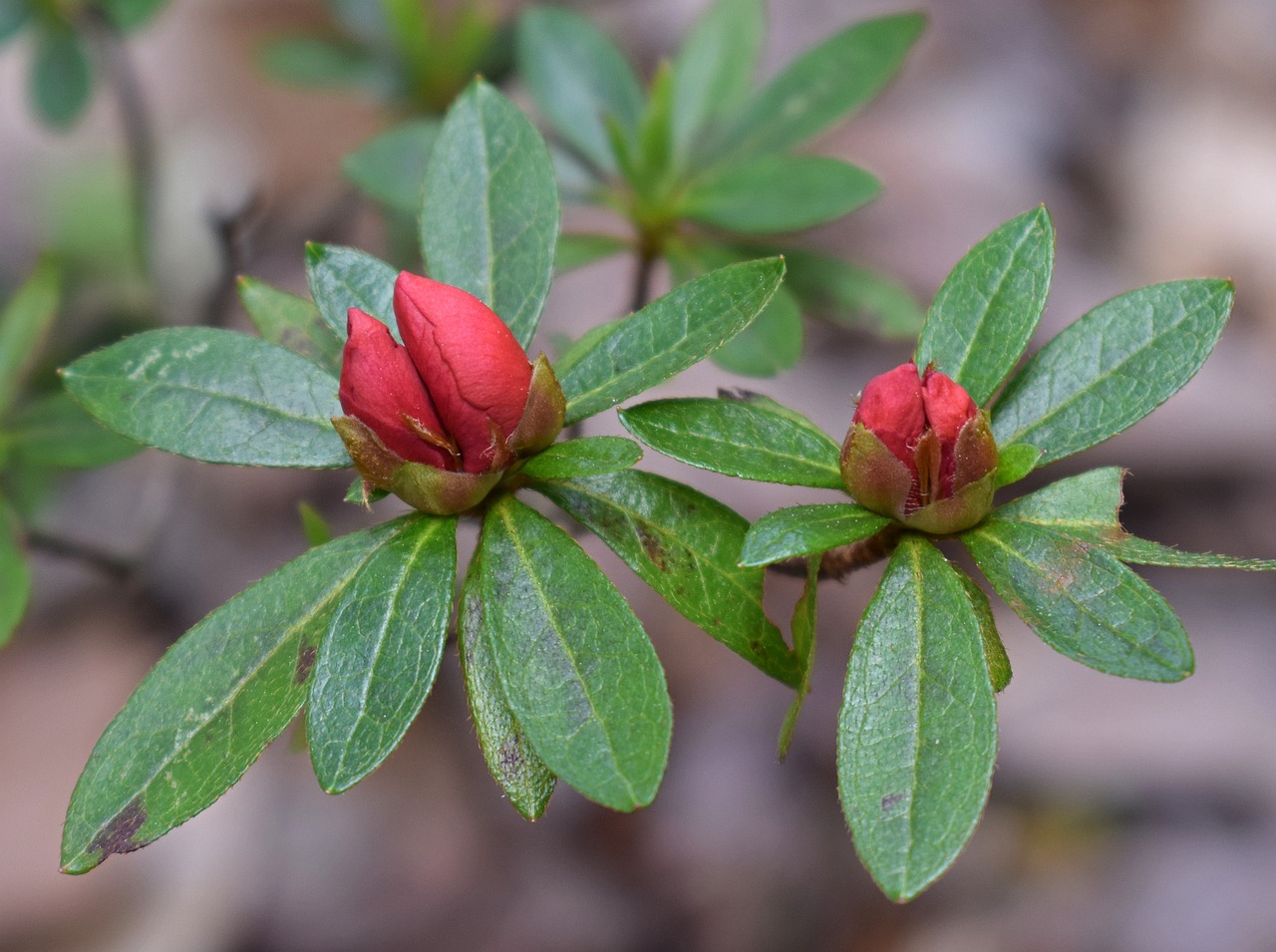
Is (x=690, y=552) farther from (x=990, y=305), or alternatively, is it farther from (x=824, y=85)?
(x=824, y=85)

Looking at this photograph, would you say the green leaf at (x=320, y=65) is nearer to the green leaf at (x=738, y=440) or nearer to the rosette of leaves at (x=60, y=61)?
the rosette of leaves at (x=60, y=61)

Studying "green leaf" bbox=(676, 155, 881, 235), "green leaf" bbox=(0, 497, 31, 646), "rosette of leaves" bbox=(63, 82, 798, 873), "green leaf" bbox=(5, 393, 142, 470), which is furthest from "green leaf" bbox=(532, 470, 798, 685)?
"green leaf" bbox=(5, 393, 142, 470)

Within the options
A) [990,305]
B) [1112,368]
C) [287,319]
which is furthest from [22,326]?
[1112,368]

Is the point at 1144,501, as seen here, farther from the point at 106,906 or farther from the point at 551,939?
the point at 106,906

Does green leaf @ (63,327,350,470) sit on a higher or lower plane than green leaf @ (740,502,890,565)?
higher

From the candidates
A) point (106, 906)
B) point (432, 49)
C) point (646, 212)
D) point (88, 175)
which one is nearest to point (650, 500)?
point (646, 212)

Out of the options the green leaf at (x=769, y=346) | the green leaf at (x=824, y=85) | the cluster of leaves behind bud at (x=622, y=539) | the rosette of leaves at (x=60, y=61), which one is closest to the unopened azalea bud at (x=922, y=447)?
the cluster of leaves behind bud at (x=622, y=539)

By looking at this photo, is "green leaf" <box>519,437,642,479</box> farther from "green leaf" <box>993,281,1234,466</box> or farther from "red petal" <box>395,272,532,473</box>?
"green leaf" <box>993,281,1234,466</box>
